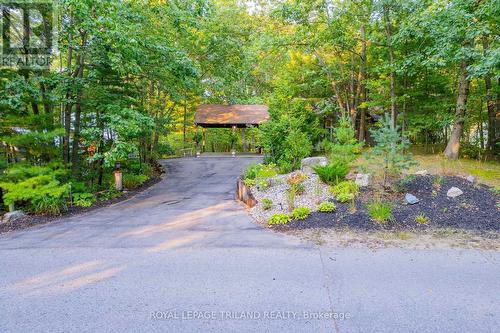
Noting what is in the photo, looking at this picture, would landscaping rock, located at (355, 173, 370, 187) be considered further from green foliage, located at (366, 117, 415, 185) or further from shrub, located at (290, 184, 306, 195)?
shrub, located at (290, 184, 306, 195)

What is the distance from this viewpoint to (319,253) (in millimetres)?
4262

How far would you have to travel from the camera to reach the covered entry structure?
66.7ft

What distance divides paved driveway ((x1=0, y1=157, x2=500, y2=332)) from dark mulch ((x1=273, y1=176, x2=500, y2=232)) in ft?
3.20

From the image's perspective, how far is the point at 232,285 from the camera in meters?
3.39

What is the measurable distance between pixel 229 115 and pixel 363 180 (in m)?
15.1

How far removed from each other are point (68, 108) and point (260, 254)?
766 cm

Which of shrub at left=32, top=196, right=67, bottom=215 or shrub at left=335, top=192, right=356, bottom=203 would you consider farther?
shrub at left=32, top=196, right=67, bottom=215

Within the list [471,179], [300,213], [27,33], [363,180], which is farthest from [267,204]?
[27,33]

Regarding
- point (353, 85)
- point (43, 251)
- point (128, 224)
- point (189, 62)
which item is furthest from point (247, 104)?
point (43, 251)

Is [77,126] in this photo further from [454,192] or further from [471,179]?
[471,179]

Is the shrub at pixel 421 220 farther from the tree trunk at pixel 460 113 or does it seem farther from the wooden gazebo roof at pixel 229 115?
the wooden gazebo roof at pixel 229 115

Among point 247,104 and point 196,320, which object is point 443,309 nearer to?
point 196,320

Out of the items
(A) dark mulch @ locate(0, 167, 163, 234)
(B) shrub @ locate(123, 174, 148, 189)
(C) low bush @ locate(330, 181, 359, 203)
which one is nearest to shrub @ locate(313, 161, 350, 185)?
(C) low bush @ locate(330, 181, 359, 203)

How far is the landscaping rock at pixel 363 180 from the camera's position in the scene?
23.1ft
